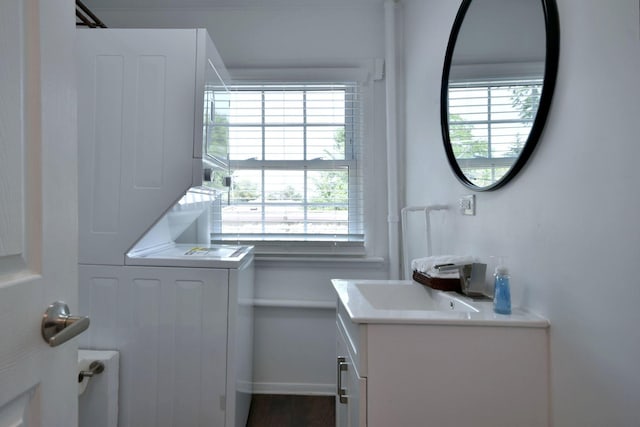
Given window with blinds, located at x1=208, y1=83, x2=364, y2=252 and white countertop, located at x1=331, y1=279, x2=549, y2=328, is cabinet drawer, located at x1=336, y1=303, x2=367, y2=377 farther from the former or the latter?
window with blinds, located at x1=208, y1=83, x2=364, y2=252

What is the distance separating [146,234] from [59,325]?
108 centimetres

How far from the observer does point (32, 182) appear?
1.82 feet

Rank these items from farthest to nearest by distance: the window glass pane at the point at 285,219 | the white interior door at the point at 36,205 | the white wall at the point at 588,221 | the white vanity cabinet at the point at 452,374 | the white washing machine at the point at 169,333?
1. the window glass pane at the point at 285,219
2. the white washing machine at the point at 169,333
3. the white vanity cabinet at the point at 452,374
4. the white wall at the point at 588,221
5. the white interior door at the point at 36,205

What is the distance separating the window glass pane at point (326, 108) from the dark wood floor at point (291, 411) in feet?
6.01

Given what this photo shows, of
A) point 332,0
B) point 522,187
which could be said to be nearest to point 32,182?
point 522,187

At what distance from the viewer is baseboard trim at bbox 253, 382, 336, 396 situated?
221 cm

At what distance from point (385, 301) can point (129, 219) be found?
1222mm

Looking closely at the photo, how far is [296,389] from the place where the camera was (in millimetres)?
2223

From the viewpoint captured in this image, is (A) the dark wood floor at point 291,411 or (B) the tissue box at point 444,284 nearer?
(B) the tissue box at point 444,284

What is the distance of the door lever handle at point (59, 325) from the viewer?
562 mm

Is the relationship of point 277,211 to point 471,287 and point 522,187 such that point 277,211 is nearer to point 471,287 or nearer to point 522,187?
point 471,287

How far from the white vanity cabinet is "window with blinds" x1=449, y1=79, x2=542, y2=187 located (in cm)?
55

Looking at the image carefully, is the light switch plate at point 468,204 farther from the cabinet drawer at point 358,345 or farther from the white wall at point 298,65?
the white wall at point 298,65

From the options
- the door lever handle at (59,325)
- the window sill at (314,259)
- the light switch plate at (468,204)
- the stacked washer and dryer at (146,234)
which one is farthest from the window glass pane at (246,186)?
the door lever handle at (59,325)
